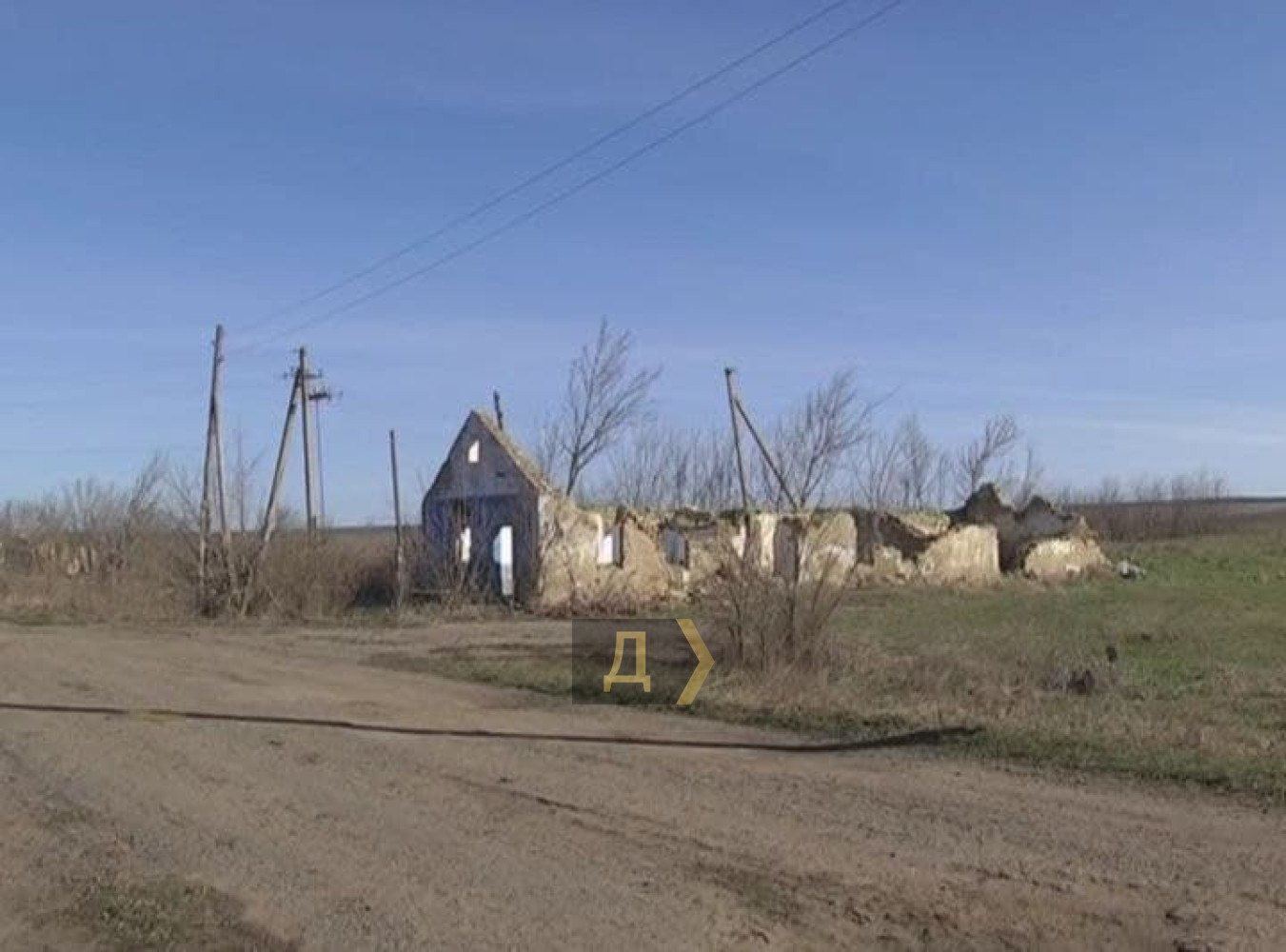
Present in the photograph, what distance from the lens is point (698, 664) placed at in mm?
18344

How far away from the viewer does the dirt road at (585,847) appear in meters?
7.02

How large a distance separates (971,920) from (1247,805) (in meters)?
3.82

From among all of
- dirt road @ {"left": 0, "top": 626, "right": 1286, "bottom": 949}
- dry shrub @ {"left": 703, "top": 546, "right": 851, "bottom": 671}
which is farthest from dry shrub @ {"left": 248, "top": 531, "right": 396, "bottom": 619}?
dirt road @ {"left": 0, "top": 626, "right": 1286, "bottom": 949}

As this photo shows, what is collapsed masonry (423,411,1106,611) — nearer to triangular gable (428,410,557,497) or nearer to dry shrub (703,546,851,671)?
triangular gable (428,410,557,497)

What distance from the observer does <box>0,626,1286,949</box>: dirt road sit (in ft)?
23.0

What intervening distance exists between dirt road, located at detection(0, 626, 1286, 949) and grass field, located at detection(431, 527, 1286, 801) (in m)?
1.10

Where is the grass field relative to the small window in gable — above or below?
below

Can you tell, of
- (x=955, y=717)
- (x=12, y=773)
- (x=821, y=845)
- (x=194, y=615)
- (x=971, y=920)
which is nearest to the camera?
(x=971, y=920)

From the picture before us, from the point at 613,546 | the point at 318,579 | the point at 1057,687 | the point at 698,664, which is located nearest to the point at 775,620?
the point at 698,664

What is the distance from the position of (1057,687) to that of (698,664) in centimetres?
438

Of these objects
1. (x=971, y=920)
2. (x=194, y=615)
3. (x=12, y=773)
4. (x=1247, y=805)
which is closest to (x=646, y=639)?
(x=12, y=773)

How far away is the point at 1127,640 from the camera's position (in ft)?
84.2

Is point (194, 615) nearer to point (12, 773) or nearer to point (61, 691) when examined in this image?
point (61, 691)

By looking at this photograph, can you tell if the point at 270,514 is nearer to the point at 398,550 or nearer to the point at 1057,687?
the point at 398,550
